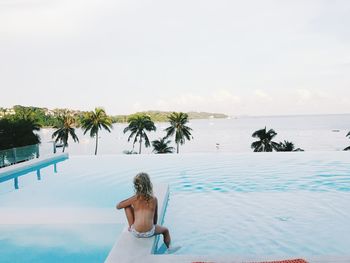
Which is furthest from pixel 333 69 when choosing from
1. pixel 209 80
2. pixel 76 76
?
pixel 76 76

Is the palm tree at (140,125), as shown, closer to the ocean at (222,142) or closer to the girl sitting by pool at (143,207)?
the ocean at (222,142)

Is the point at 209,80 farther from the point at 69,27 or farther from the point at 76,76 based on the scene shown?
the point at 69,27

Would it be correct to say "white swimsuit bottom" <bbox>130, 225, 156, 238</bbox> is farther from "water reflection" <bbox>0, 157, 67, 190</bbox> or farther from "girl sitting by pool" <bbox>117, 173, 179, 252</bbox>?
"water reflection" <bbox>0, 157, 67, 190</bbox>

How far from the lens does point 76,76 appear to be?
36906mm

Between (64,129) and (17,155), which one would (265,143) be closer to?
(64,129)

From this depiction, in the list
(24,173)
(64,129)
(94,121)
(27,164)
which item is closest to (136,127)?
(94,121)

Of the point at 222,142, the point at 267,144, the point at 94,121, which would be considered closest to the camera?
the point at 267,144

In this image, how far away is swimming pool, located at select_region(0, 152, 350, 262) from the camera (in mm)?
5977

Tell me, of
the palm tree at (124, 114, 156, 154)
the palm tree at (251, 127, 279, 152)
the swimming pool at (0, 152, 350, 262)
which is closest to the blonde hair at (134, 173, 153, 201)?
the swimming pool at (0, 152, 350, 262)

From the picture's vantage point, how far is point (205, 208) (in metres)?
8.16

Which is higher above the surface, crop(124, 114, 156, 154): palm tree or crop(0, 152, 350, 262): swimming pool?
crop(124, 114, 156, 154): palm tree

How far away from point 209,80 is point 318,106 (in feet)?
35.8

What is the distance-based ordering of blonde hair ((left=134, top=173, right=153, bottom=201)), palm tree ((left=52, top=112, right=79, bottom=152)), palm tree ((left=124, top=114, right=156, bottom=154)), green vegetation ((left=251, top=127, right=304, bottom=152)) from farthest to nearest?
palm tree ((left=52, top=112, right=79, bottom=152)) < palm tree ((left=124, top=114, right=156, bottom=154)) < green vegetation ((left=251, top=127, right=304, bottom=152)) < blonde hair ((left=134, top=173, right=153, bottom=201))

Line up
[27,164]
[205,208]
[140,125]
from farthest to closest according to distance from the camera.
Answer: [140,125], [27,164], [205,208]
